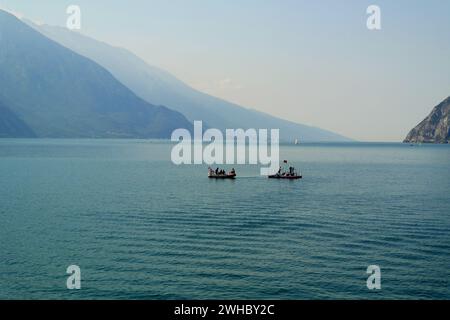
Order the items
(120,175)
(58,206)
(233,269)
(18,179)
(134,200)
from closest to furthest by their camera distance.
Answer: (233,269)
(58,206)
(134,200)
(18,179)
(120,175)

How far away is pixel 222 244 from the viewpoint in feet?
160

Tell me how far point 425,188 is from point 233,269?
75.5m

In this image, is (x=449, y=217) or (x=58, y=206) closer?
(x=449, y=217)

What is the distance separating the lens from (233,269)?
133 feet

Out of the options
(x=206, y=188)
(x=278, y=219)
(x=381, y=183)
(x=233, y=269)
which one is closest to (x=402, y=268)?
(x=233, y=269)

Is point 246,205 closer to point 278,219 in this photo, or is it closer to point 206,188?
point 278,219

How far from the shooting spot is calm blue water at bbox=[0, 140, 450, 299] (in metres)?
36.6

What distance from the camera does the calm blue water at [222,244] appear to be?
3659 centimetres

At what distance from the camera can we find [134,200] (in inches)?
3169

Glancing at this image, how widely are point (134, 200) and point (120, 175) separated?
49655 mm

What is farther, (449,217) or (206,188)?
(206,188)
